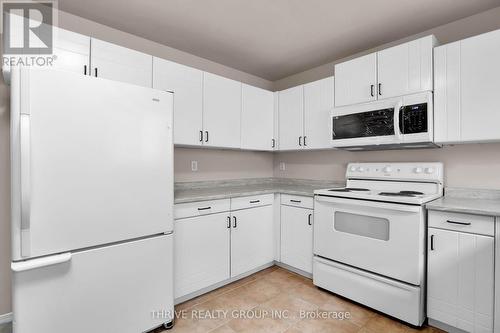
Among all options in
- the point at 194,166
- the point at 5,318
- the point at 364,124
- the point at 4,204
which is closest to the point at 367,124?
the point at 364,124

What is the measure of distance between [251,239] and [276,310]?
29.3 inches

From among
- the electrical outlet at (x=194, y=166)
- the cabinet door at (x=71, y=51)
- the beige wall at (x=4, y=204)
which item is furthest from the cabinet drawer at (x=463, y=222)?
the beige wall at (x=4, y=204)

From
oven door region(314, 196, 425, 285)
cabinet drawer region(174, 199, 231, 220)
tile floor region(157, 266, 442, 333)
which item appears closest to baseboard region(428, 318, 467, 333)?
tile floor region(157, 266, 442, 333)

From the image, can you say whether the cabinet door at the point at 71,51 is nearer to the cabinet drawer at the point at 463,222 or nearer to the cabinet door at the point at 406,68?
the cabinet door at the point at 406,68

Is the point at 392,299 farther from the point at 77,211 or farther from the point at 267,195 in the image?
the point at 77,211

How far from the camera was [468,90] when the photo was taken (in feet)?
6.07

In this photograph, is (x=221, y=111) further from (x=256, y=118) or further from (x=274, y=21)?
(x=274, y=21)

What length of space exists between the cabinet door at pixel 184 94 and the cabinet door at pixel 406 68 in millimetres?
1708

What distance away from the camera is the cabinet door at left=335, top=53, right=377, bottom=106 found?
2305mm

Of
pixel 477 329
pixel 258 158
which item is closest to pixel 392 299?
pixel 477 329

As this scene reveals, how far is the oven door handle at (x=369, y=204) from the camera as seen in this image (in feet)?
6.01

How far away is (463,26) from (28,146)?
3.31 metres

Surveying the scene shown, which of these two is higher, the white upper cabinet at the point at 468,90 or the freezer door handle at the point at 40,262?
the white upper cabinet at the point at 468,90

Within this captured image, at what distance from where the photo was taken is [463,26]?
7.07ft
